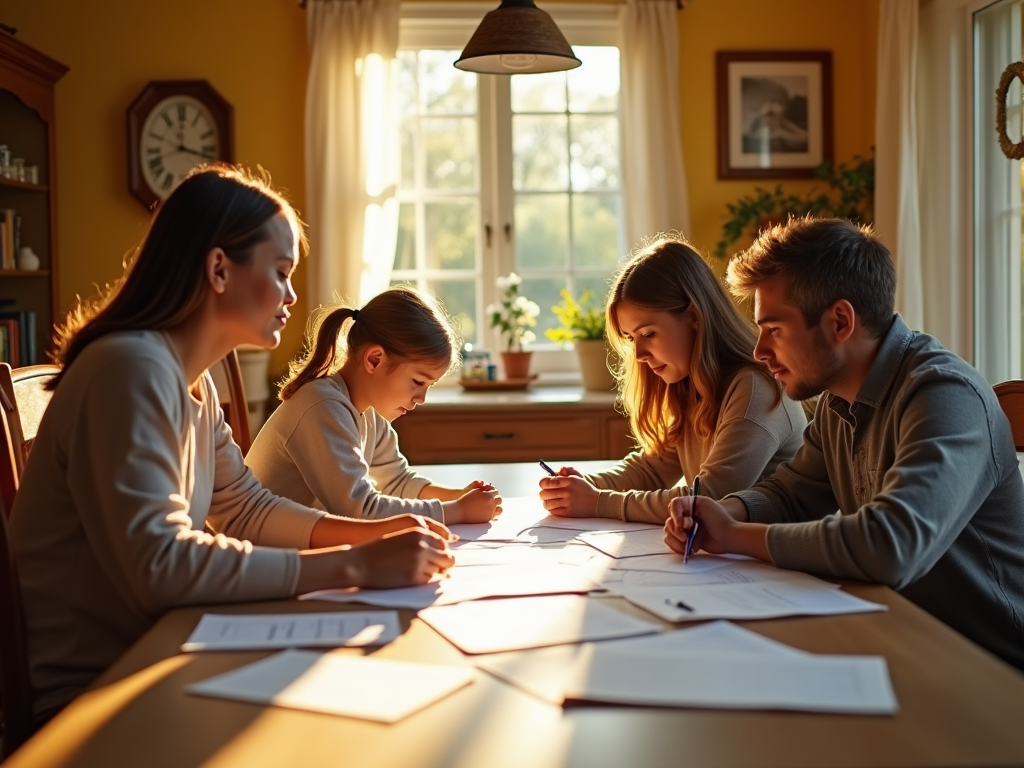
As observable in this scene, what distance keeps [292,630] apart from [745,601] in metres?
0.52

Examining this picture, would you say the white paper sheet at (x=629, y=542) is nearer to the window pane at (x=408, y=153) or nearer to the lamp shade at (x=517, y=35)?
the lamp shade at (x=517, y=35)

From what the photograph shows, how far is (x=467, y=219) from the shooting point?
181 inches

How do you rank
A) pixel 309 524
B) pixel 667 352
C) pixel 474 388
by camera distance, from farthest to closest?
1. pixel 474 388
2. pixel 667 352
3. pixel 309 524

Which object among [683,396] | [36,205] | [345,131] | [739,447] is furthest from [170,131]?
[739,447]

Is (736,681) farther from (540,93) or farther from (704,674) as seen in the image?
(540,93)

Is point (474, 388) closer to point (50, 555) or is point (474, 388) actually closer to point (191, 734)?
point (50, 555)

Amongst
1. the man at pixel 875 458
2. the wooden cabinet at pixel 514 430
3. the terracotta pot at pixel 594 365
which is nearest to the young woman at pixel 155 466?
the man at pixel 875 458

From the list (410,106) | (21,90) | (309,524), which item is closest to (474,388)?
(410,106)

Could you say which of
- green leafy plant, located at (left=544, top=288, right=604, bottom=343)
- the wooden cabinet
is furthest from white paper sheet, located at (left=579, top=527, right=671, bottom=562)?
green leafy plant, located at (left=544, top=288, right=604, bottom=343)

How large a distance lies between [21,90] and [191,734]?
358cm

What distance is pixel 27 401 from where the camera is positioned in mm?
1858

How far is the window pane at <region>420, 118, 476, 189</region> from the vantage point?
15.0 ft

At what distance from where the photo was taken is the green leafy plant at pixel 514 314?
4285 mm

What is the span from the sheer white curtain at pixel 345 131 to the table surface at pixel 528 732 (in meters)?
3.33
